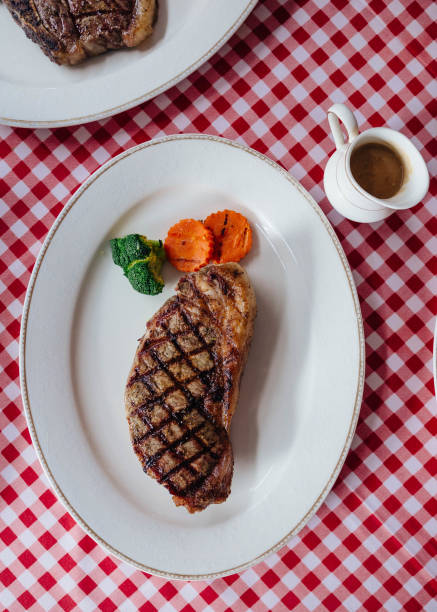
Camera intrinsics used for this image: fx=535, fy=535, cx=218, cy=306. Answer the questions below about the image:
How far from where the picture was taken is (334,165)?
257 centimetres

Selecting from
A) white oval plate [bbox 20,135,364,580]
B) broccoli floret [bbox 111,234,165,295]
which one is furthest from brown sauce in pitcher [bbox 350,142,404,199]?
broccoli floret [bbox 111,234,165,295]

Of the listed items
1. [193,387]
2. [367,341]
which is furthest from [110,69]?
[367,341]

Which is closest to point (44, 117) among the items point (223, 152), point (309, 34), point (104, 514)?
point (223, 152)

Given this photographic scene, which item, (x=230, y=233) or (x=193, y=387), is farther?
(x=230, y=233)

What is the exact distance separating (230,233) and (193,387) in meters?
0.81

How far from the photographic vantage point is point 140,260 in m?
2.62

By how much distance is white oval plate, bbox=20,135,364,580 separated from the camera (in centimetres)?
267

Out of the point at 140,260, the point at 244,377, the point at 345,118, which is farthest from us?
the point at 244,377

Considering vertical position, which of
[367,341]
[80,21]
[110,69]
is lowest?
[367,341]

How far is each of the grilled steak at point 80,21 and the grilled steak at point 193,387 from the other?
4.23 feet

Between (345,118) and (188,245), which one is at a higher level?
(188,245)

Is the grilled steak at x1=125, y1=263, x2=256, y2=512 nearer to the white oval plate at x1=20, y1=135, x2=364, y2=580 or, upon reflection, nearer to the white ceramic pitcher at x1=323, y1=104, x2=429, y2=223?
the white oval plate at x1=20, y1=135, x2=364, y2=580

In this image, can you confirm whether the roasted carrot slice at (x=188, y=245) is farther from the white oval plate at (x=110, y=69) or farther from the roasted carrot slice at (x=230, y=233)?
the white oval plate at (x=110, y=69)

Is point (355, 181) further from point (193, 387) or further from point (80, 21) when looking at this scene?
point (80, 21)
